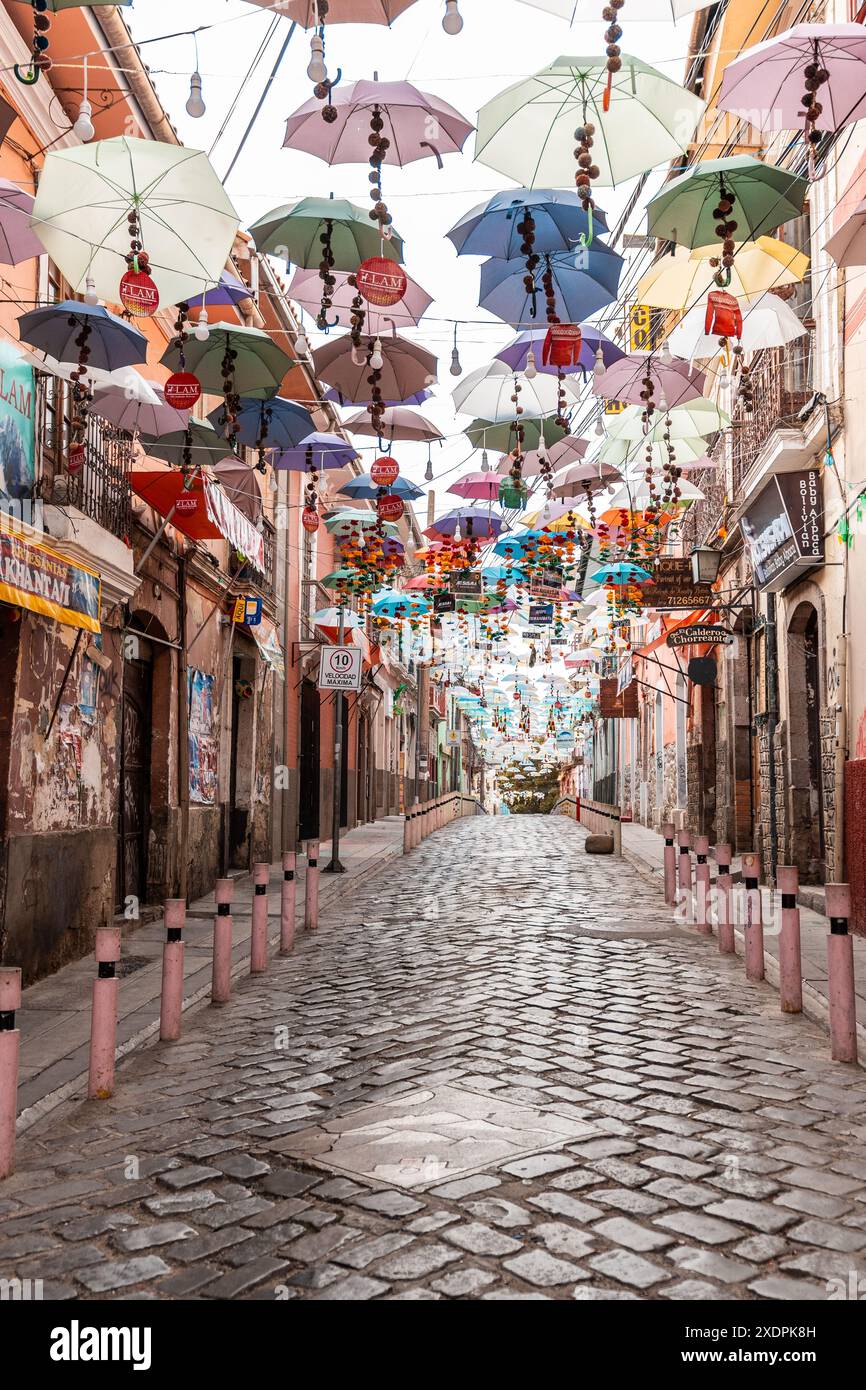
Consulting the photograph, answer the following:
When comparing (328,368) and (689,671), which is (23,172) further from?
(689,671)

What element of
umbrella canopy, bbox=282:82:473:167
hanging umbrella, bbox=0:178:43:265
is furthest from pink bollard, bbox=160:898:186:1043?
umbrella canopy, bbox=282:82:473:167

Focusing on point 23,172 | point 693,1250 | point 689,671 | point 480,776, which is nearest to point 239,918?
point 23,172

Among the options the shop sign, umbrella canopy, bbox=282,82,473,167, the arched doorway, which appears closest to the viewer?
umbrella canopy, bbox=282,82,473,167

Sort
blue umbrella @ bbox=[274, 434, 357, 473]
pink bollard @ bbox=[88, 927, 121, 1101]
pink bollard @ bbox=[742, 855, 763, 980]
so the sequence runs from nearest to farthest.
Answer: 1. pink bollard @ bbox=[88, 927, 121, 1101]
2. pink bollard @ bbox=[742, 855, 763, 980]
3. blue umbrella @ bbox=[274, 434, 357, 473]

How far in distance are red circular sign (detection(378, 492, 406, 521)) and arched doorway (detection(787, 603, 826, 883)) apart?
18.7 feet

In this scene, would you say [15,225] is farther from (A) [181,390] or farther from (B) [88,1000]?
(B) [88,1000]

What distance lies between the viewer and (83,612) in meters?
9.16

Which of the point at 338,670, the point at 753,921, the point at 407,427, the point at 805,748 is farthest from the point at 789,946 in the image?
the point at 338,670

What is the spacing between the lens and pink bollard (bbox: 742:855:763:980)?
857cm

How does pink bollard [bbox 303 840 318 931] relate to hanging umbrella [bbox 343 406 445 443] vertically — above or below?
below

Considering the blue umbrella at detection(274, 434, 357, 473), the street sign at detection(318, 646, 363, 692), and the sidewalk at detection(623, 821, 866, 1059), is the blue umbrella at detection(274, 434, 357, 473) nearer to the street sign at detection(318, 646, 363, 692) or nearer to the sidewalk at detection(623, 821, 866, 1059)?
the street sign at detection(318, 646, 363, 692)

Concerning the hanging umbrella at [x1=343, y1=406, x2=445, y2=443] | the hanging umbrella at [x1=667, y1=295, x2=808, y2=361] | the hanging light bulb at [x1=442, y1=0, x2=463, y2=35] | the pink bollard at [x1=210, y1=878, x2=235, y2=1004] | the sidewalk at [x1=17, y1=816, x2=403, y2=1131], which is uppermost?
the hanging umbrella at [x1=667, y1=295, x2=808, y2=361]

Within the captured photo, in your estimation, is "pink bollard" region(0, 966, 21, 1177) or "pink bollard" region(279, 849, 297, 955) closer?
"pink bollard" region(0, 966, 21, 1177)
